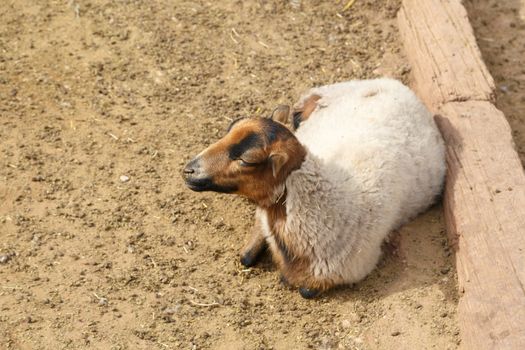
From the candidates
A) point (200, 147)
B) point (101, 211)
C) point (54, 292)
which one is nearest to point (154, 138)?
point (200, 147)

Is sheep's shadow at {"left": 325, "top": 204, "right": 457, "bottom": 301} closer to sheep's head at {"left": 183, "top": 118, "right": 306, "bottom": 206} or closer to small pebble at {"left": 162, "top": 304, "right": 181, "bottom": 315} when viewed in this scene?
sheep's head at {"left": 183, "top": 118, "right": 306, "bottom": 206}

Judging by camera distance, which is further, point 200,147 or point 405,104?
point 200,147

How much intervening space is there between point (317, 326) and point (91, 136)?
10.9 feet

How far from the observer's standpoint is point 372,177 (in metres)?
7.56

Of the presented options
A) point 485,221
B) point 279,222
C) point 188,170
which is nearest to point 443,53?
point 485,221

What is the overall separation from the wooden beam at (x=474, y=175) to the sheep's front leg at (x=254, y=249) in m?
1.78

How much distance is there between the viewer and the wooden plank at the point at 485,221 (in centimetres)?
647

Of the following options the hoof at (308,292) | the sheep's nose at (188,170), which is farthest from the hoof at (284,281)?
the sheep's nose at (188,170)

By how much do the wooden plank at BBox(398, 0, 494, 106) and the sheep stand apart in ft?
2.19

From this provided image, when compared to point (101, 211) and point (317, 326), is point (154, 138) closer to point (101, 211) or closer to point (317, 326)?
point (101, 211)

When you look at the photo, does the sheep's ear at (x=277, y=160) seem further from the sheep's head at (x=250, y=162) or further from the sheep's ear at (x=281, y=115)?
the sheep's ear at (x=281, y=115)

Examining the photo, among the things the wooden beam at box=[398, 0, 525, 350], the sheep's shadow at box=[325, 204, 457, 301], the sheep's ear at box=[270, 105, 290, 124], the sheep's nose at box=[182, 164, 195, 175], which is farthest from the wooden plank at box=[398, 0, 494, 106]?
the sheep's nose at box=[182, 164, 195, 175]

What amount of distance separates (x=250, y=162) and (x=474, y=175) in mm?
2316

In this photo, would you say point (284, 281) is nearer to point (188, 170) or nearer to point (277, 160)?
point (277, 160)
